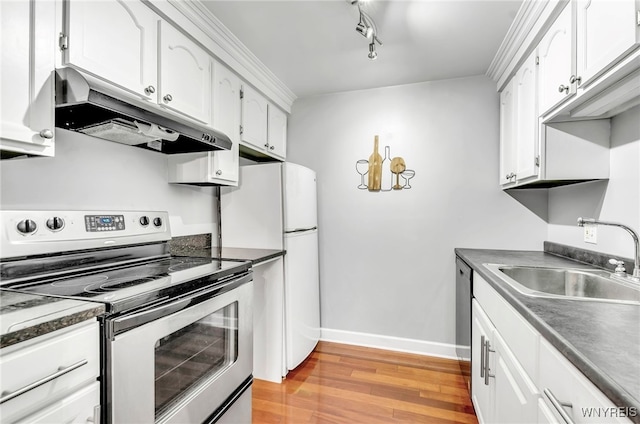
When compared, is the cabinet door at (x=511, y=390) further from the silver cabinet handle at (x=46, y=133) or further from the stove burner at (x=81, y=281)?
the silver cabinet handle at (x=46, y=133)

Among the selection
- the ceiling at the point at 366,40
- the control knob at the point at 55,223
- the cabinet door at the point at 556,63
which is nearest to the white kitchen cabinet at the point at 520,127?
the cabinet door at the point at 556,63

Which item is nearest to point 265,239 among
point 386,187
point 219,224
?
point 219,224

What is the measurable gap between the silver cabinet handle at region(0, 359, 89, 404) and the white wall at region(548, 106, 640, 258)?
2172 millimetres

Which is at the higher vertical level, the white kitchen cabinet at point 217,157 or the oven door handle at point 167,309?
the white kitchen cabinet at point 217,157

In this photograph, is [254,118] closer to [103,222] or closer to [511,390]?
[103,222]

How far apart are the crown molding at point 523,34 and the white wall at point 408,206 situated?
299 mm

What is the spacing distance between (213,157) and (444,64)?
1844 mm

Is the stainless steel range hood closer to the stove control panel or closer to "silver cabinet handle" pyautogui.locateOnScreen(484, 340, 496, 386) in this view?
the stove control panel

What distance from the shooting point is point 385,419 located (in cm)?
180

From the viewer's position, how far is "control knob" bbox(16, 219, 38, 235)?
3.83 feet

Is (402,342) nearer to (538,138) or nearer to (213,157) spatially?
(538,138)

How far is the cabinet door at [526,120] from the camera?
1753mm

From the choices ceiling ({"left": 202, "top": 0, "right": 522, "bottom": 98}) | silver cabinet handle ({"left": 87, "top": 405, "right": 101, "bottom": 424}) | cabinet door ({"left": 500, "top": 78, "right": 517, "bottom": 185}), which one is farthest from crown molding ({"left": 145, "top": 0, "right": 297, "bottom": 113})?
cabinet door ({"left": 500, "top": 78, "right": 517, "bottom": 185})

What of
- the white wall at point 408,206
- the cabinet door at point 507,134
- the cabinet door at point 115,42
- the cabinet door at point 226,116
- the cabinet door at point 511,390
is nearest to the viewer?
the cabinet door at point 511,390
